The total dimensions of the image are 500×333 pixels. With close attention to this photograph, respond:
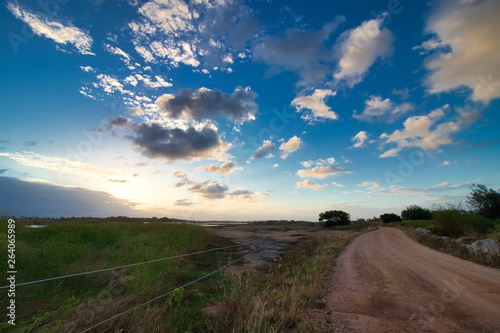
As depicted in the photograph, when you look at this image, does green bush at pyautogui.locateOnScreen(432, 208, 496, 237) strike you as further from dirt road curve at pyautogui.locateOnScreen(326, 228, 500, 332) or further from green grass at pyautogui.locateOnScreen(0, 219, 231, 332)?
green grass at pyautogui.locateOnScreen(0, 219, 231, 332)

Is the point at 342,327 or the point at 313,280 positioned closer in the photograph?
the point at 342,327

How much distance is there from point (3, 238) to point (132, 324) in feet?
33.5

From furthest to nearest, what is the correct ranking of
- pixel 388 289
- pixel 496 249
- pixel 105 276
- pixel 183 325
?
pixel 496 249 → pixel 105 276 → pixel 388 289 → pixel 183 325

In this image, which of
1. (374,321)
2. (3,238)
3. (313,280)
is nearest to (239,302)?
(374,321)

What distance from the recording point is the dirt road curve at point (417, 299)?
4.21 metres

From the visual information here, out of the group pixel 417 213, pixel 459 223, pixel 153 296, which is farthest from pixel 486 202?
pixel 417 213

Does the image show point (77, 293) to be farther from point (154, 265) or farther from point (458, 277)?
point (458, 277)

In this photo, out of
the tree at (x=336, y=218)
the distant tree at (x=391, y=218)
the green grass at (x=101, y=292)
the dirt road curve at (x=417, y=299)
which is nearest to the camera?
the dirt road curve at (x=417, y=299)

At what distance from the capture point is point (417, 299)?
5.52 metres

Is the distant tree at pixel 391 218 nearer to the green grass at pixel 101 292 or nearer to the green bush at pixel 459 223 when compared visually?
the green bush at pixel 459 223

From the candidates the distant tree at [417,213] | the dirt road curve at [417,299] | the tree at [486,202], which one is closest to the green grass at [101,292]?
the dirt road curve at [417,299]

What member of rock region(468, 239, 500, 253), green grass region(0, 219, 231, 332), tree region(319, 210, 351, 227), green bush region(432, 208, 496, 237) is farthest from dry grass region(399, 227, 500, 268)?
tree region(319, 210, 351, 227)

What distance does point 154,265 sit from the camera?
31.0ft

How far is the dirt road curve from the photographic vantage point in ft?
13.8
